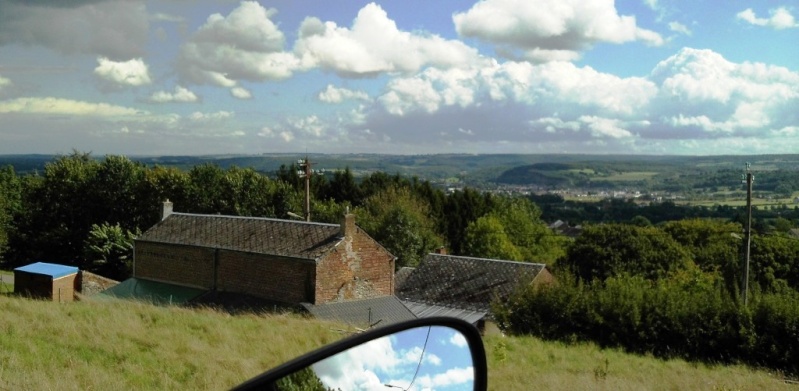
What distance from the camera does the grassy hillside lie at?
7.59m

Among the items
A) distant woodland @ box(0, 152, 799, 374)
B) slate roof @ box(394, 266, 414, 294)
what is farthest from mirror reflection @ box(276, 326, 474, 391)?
slate roof @ box(394, 266, 414, 294)

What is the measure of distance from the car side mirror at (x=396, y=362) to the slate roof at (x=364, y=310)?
24.0 metres

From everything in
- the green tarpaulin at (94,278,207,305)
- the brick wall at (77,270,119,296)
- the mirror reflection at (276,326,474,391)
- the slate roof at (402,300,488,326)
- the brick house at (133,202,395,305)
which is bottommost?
the slate roof at (402,300,488,326)

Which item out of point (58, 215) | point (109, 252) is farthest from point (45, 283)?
point (58, 215)

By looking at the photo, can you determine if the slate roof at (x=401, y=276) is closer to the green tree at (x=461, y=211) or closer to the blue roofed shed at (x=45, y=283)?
the green tree at (x=461, y=211)

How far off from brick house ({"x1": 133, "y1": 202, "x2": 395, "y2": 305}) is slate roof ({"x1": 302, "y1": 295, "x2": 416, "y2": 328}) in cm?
36

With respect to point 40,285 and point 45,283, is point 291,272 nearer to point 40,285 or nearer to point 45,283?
point 45,283

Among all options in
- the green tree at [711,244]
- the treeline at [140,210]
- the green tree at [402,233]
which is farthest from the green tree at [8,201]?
the green tree at [711,244]

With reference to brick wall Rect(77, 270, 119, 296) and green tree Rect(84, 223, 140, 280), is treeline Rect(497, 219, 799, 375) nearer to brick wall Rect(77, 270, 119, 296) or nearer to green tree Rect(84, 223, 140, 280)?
brick wall Rect(77, 270, 119, 296)

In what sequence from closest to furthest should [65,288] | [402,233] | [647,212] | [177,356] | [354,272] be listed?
[177,356]
[65,288]
[354,272]
[402,233]
[647,212]

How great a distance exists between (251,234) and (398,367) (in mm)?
29567

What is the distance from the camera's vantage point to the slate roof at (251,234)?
93.8 feet

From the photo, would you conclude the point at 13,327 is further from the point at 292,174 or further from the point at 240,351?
the point at 292,174

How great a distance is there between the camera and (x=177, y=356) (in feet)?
29.7
